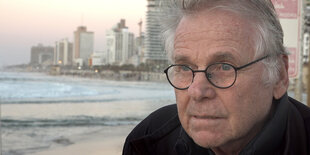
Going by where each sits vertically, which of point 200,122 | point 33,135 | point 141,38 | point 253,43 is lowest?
point 33,135

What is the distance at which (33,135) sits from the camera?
668 cm

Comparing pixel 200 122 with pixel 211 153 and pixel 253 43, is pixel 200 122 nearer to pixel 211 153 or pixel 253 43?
pixel 211 153

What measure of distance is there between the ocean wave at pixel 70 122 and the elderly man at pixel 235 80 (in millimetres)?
7010

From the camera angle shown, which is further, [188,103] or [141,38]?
[141,38]

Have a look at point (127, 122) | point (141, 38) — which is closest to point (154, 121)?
point (127, 122)

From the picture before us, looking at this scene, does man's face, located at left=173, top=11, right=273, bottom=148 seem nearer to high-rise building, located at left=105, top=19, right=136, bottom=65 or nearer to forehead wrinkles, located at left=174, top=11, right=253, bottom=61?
forehead wrinkles, located at left=174, top=11, right=253, bottom=61

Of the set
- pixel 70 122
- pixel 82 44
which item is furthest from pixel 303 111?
pixel 82 44

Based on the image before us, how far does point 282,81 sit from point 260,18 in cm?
26

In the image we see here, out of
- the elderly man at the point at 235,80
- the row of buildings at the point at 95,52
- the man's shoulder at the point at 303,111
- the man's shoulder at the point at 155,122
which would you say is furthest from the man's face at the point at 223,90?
the row of buildings at the point at 95,52

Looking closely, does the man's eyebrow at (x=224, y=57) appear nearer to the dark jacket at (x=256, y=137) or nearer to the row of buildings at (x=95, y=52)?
the dark jacket at (x=256, y=137)

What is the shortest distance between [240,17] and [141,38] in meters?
133

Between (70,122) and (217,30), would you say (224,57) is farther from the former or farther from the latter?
(70,122)

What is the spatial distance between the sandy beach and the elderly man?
13.6 feet

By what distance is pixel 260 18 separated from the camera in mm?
1057
